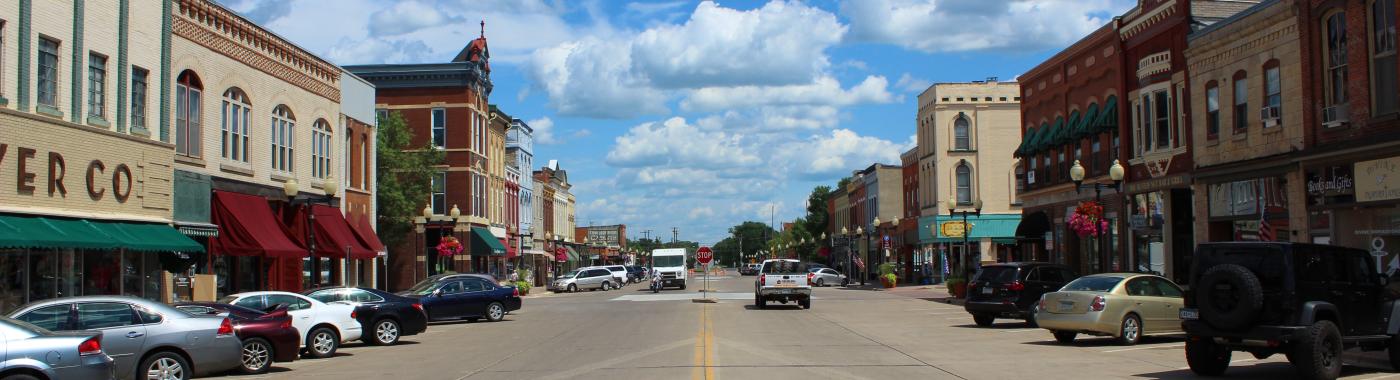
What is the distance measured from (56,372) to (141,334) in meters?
2.92

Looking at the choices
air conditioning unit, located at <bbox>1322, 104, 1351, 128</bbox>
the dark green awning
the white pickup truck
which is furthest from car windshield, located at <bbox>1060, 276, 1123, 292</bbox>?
the dark green awning

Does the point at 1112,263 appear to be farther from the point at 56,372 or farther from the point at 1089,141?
the point at 56,372

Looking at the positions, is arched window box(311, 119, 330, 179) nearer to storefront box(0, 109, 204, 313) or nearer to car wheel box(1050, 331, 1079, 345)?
storefront box(0, 109, 204, 313)

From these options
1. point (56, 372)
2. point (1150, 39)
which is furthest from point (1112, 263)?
point (56, 372)

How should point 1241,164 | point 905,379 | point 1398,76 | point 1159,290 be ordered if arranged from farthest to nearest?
point 1241,164, point 1398,76, point 1159,290, point 905,379

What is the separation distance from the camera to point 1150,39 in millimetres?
35344

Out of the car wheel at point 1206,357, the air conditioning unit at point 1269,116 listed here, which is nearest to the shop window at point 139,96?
the car wheel at point 1206,357

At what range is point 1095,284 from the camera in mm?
20828

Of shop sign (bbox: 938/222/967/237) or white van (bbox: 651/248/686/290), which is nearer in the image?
shop sign (bbox: 938/222/967/237)

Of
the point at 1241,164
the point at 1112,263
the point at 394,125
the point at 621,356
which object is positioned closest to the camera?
the point at 621,356

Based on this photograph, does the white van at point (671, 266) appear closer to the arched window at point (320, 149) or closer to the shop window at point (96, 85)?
the arched window at point (320, 149)

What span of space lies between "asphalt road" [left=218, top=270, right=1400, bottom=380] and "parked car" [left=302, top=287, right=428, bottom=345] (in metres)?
0.46

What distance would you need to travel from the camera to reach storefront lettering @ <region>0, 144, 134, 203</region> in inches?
853

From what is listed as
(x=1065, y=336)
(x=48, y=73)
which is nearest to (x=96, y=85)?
(x=48, y=73)
